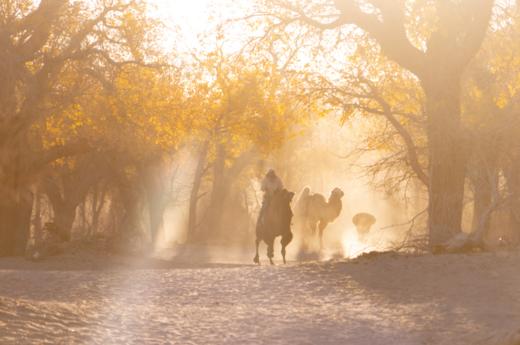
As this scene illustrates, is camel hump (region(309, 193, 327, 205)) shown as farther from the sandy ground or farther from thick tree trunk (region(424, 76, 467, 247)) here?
the sandy ground

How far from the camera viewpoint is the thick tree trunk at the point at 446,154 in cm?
1858

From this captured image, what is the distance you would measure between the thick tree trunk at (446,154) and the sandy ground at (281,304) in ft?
6.57

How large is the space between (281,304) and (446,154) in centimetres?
701

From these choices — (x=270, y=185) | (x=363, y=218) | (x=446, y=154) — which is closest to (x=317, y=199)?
(x=363, y=218)

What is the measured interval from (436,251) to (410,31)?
7.14 meters

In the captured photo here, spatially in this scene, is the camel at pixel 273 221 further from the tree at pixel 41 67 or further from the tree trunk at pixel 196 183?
the tree trunk at pixel 196 183

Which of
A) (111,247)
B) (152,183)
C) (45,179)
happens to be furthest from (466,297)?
(152,183)

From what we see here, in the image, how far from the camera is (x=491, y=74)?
954 inches

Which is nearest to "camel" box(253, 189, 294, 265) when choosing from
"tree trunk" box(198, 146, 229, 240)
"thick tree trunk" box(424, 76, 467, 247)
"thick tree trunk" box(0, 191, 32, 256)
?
"thick tree trunk" box(424, 76, 467, 247)

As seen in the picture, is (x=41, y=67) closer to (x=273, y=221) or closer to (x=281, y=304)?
(x=273, y=221)

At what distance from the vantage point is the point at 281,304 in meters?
12.8

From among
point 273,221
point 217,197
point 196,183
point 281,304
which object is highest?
point 196,183

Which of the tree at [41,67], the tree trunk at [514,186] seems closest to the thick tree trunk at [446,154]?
the tree trunk at [514,186]

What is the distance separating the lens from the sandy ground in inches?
388
